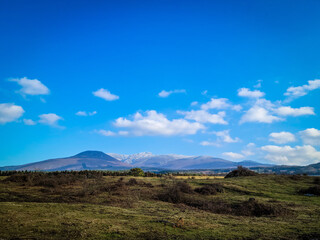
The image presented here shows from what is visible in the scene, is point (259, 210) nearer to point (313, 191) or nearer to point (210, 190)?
point (210, 190)

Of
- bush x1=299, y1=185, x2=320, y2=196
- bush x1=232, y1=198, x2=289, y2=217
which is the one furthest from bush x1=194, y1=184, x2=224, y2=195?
bush x1=299, y1=185, x2=320, y2=196

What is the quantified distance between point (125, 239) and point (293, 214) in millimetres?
15697

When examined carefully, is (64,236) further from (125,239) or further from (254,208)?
(254,208)

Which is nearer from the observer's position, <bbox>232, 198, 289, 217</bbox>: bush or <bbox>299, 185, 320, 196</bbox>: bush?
<bbox>232, 198, 289, 217</bbox>: bush

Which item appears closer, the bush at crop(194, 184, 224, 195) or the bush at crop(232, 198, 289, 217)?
the bush at crop(232, 198, 289, 217)

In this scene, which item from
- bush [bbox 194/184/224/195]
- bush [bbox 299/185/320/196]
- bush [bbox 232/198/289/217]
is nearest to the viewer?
bush [bbox 232/198/289/217]

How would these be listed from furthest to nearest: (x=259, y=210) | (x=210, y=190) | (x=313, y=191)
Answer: (x=313, y=191) < (x=210, y=190) < (x=259, y=210)

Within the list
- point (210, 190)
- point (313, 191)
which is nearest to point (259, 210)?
point (210, 190)

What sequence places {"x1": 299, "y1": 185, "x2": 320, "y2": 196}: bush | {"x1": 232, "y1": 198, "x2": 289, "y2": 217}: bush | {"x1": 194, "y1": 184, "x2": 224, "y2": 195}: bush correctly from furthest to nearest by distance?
{"x1": 299, "y1": 185, "x2": 320, "y2": 196}: bush, {"x1": 194, "y1": 184, "x2": 224, "y2": 195}: bush, {"x1": 232, "y1": 198, "x2": 289, "y2": 217}: bush

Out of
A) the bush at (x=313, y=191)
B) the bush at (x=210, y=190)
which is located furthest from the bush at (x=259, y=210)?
the bush at (x=313, y=191)

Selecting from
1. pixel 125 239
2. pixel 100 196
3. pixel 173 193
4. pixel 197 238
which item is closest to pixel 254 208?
pixel 173 193

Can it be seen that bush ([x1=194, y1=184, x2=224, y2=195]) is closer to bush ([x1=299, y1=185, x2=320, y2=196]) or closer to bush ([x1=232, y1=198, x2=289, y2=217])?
bush ([x1=232, y1=198, x2=289, y2=217])

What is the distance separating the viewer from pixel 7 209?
14406mm

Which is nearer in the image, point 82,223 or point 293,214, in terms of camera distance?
point 82,223
